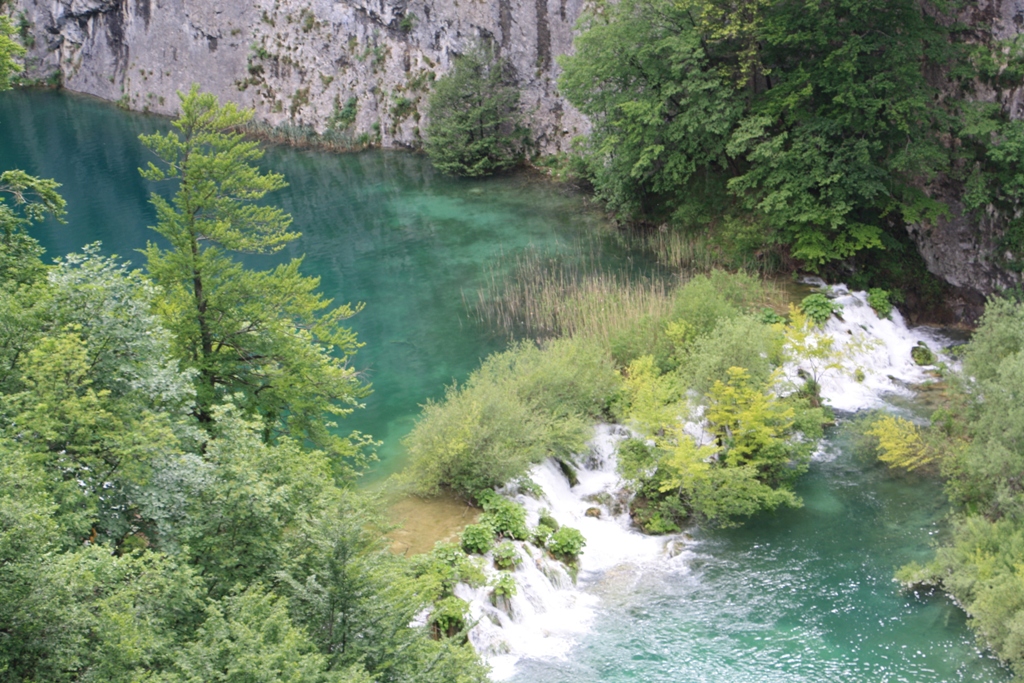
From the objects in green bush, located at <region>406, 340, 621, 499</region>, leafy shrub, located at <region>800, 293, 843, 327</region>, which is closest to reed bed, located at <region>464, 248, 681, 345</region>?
green bush, located at <region>406, 340, 621, 499</region>

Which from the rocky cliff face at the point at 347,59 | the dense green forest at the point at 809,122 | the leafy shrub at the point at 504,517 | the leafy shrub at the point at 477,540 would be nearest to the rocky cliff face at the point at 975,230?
the rocky cliff face at the point at 347,59

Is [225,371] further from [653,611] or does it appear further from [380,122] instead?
[380,122]

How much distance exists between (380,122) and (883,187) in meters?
30.6

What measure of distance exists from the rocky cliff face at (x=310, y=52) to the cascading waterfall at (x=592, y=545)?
70.4 feet

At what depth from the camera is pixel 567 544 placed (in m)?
16.1

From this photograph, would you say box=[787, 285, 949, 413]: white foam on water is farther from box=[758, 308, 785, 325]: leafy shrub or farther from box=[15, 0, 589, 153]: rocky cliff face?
box=[15, 0, 589, 153]: rocky cliff face

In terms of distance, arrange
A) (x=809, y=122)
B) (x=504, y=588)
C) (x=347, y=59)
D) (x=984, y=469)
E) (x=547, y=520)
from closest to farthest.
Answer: (x=504, y=588) < (x=984, y=469) < (x=547, y=520) < (x=809, y=122) < (x=347, y=59)

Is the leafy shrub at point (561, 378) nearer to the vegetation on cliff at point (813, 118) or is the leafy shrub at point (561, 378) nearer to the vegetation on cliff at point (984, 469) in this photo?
the vegetation on cliff at point (984, 469)

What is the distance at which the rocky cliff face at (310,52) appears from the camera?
1666 inches

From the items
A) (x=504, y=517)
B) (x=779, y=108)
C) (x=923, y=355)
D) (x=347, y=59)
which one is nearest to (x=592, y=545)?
(x=504, y=517)

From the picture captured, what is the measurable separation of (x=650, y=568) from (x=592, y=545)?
116 cm

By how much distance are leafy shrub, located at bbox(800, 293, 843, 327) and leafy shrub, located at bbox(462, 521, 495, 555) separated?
37.4 feet

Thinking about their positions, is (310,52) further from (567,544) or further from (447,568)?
(447,568)

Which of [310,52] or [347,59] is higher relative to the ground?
[310,52]
